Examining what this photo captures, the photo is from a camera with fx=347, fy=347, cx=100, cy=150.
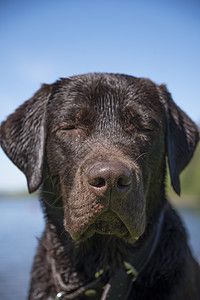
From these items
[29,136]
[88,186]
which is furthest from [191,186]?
[88,186]

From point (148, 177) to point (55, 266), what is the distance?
3.84ft

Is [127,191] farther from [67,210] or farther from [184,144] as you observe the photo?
[184,144]

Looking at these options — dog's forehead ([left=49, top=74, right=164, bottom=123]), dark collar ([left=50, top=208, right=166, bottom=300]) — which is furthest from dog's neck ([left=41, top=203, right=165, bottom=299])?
dog's forehead ([left=49, top=74, right=164, bottom=123])

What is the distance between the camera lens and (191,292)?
2953 mm

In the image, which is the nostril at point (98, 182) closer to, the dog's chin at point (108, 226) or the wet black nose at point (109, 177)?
the wet black nose at point (109, 177)

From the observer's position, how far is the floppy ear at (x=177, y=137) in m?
3.37

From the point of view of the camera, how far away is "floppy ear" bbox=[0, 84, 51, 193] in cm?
324

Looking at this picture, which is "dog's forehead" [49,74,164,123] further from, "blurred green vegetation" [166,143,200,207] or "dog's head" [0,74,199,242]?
"blurred green vegetation" [166,143,200,207]

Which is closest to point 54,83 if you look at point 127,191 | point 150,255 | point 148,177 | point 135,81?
point 135,81

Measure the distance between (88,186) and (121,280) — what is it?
3.18 feet

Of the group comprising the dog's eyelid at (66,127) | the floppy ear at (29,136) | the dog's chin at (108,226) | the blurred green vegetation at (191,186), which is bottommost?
the blurred green vegetation at (191,186)

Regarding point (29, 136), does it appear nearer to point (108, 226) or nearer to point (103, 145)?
point (103, 145)

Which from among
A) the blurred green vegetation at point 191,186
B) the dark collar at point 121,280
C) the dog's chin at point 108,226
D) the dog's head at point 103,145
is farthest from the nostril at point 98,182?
the blurred green vegetation at point 191,186

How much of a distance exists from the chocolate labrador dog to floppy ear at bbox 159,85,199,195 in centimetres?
1
